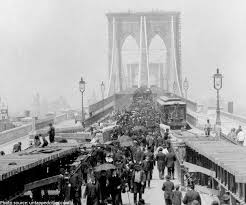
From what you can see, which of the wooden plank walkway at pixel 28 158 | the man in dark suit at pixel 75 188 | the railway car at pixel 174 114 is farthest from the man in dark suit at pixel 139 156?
the railway car at pixel 174 114

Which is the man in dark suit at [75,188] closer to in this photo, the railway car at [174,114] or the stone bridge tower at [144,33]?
the railway car at [174,114]

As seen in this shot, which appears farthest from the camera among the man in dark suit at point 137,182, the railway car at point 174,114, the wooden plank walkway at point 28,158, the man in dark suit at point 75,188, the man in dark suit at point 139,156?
the railway car at point 174,114

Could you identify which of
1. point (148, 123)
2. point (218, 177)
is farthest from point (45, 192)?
point (148, 123)

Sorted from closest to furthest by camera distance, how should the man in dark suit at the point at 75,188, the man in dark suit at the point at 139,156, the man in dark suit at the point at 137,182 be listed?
the man in dark suit at the point at 75,188 < the man in dark suit at the point at 137,182 < the man in dark suit at the point at 139,156

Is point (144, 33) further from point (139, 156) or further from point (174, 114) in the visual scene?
point (139, 156)

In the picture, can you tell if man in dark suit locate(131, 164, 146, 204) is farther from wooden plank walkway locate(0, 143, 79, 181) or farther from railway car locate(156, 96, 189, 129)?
railway car locate(156, 96, 189, 129)

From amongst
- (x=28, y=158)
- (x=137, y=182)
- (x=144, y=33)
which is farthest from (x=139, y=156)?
(x=144, y=33)

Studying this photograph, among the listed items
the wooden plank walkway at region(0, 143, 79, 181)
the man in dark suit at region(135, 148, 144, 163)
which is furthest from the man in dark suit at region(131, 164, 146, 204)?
the man in dark suit at region(135, 148, 144, 163)

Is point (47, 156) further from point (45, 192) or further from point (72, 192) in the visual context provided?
point (72, 192)
